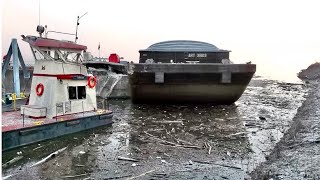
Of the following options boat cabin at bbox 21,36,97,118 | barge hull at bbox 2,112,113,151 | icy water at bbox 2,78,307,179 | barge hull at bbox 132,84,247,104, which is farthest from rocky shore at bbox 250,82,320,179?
barge hull at bbox 132,84,247,104

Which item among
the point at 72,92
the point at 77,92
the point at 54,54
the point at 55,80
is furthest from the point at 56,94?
the point at 54,54

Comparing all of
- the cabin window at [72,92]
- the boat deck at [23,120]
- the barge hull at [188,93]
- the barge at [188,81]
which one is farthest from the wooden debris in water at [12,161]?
the barge hull at [188,93]

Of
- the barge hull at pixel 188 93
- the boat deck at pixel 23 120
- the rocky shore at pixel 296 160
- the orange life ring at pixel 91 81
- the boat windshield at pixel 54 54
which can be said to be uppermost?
the boat windshield at pixel 54 54

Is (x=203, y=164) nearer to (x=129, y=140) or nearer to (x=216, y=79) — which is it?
(x=129, y=140)

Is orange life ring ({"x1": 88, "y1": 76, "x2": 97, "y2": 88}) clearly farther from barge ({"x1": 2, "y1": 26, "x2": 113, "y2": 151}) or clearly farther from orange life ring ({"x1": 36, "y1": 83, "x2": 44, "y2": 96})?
orange life ring ({"x1": 36, "y1": 83, "x2": 44, "y2": 96})

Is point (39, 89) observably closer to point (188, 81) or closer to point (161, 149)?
point (161, 149)

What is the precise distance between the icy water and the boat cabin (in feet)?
5.25

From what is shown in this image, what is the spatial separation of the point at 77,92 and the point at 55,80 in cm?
138

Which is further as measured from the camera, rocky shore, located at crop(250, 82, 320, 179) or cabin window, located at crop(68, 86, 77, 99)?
cabin window, located at crop(68, 86, 77, 99)

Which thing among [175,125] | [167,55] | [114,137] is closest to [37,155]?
[114,137]

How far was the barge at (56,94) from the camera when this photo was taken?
13086 mm

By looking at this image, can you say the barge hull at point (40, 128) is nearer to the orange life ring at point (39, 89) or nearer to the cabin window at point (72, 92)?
the cabin window at point (72, 92)

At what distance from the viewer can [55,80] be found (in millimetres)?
13609

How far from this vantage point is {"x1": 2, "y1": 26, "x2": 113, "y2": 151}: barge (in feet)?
42.9
